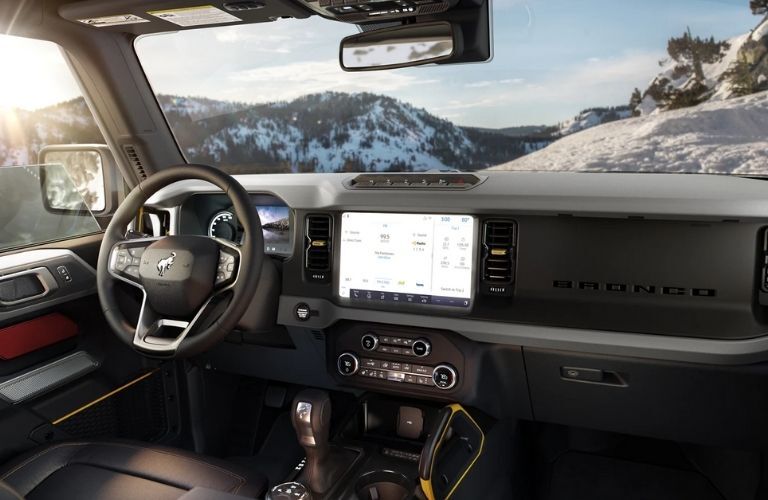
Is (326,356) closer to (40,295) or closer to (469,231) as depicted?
(469,231)

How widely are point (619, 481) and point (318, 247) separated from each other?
5.58 feet

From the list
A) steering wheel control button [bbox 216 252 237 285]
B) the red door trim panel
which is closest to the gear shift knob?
steering wheel control button [bbox 216 252 237 285]

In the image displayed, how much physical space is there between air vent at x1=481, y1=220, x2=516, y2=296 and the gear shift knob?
729mm

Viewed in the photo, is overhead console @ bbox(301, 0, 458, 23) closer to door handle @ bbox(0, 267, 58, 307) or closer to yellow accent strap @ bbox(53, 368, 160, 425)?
door handle @ bbox(0, 267, 58, 307)

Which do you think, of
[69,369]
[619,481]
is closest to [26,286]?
[69,369]

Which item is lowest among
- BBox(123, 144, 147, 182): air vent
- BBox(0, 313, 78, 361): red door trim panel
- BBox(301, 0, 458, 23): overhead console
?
BBox(0, 313, 78, 361): red door trim panel

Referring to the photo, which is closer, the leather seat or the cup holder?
the leather seat

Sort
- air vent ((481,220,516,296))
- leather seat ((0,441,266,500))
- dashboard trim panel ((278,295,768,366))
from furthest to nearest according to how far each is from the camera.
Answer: air vent ((481,220,516,296)) → dashboard trim panel ((278,295,768,366)) → leather seat ((0,441,266,500))

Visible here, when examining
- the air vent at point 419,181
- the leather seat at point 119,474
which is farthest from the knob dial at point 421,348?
the leather seat at point 119,474

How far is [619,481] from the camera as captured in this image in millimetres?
2674

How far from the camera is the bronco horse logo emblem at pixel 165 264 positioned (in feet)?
6.57

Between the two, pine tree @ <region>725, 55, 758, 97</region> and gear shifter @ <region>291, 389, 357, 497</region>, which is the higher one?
pine tree @ <region>725, 55, 758, 97</region>

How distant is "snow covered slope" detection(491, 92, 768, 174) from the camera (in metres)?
2.46

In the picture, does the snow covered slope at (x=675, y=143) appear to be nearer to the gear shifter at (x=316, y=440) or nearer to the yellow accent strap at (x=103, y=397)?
the gear shifter at (x=316, y=440)
